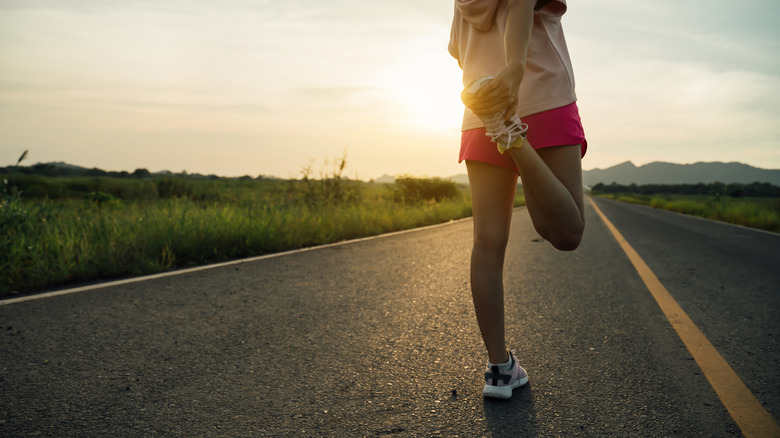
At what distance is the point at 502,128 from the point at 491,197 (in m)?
0.37

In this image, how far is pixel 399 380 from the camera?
2.27 metres

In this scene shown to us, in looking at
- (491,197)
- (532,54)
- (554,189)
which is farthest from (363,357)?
(532,54)

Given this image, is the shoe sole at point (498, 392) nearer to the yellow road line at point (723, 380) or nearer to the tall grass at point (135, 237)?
the yellow road line at point (723, 380)

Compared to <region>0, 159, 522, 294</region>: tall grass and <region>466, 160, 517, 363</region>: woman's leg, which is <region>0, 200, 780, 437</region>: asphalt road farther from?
<region>0, 159, 522, 294</region>: tall grass

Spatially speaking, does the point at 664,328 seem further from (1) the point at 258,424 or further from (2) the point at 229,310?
(2) the point at 229,310

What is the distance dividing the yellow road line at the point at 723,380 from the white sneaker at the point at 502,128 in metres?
1.37

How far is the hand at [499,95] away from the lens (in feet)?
5.41

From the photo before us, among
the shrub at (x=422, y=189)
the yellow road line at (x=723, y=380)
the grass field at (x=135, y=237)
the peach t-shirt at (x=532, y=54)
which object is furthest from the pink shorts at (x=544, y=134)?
the shrub at (x=422, y=189)

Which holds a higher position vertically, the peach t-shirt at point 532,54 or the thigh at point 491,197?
the peach t-shirt at point 532,54

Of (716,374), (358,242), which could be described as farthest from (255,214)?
(716,374)

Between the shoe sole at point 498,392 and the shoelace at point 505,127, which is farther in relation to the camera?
the shoe sole at point 498,392

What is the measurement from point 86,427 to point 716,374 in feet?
9.26

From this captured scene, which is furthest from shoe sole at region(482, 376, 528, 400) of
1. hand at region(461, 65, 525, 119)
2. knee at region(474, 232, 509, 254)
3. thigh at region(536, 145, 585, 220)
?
hand at region(461, 65, 525, 119)

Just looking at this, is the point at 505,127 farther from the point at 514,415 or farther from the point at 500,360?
the point at 514,415
